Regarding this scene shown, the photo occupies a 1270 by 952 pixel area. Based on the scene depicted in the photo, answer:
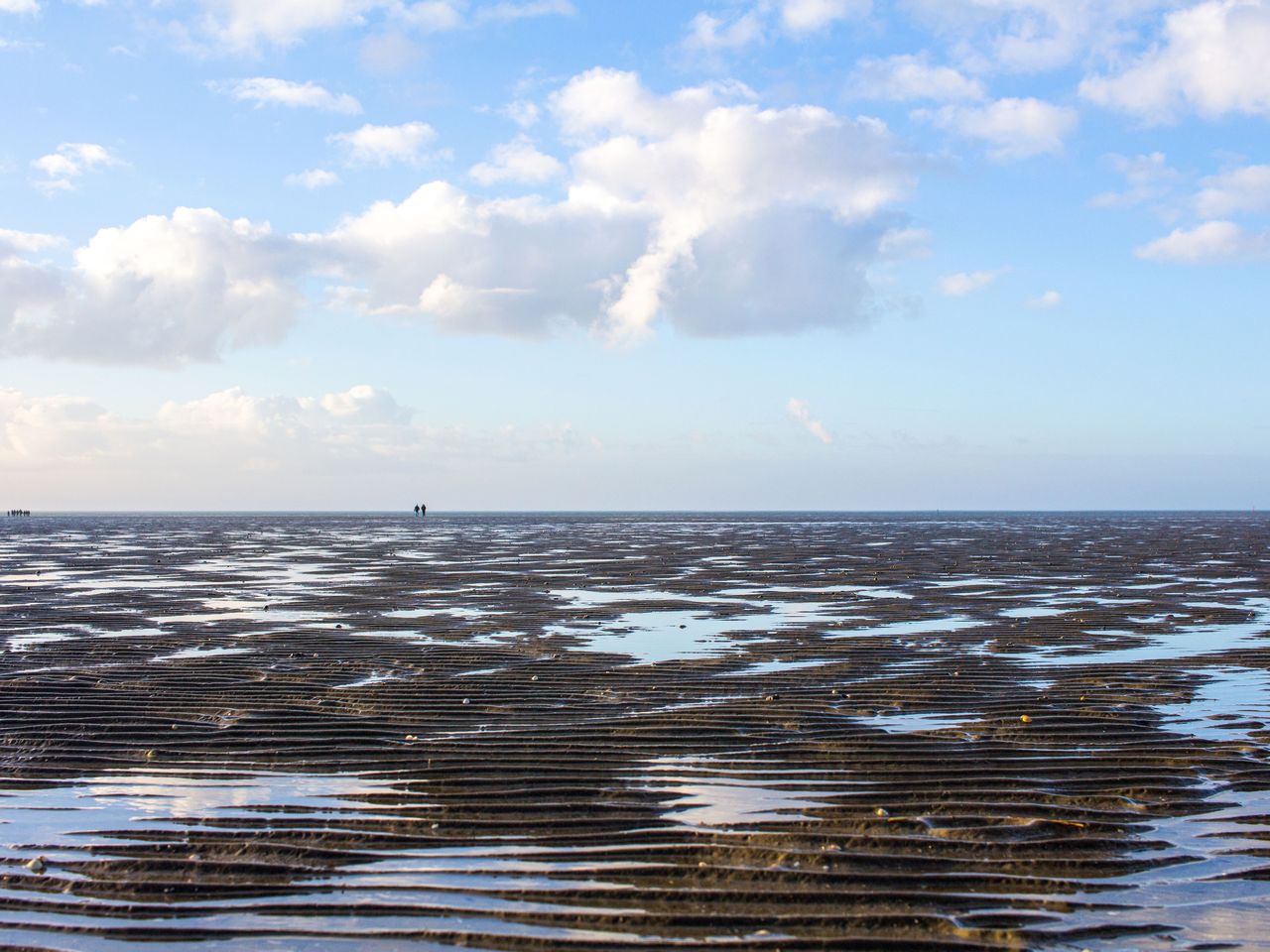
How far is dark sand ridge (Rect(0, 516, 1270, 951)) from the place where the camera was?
704cm

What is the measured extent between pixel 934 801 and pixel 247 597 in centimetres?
2298

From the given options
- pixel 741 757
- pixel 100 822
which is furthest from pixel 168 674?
pixel 741 757

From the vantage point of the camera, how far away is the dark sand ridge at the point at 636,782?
23.1 ft

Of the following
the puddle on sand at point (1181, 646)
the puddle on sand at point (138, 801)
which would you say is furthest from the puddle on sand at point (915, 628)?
the puddle on sand at point (138, 801)

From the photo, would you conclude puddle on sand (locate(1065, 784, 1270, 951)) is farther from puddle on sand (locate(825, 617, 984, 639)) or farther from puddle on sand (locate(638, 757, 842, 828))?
puddle on sand (locate(825, 617, 984, 639))

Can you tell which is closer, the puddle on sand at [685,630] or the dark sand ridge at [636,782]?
the dark sand ridge at [636,782]

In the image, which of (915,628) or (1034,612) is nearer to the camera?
(915,628)

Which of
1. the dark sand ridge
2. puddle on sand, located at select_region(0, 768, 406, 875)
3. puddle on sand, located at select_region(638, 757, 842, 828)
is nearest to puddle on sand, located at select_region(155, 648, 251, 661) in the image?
the dark sand ridge

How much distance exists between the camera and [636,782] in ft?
33.0

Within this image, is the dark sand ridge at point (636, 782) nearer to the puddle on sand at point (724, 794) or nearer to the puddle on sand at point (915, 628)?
the puddle on sand at point (724, 794)

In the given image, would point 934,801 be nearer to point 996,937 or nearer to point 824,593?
point 996,937

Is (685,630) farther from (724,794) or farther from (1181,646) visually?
(724,794)

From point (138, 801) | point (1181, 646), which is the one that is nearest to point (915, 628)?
point (1181, 646)

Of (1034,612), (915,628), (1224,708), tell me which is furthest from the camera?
(1034,612)
